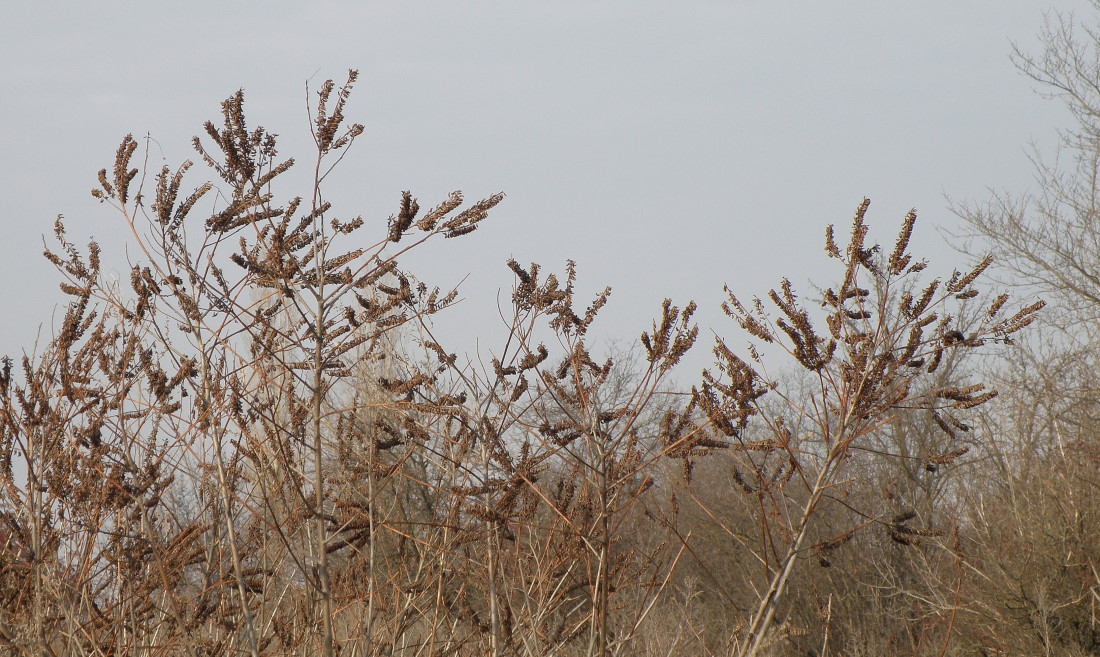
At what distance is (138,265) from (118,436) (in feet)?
Result: 2.07

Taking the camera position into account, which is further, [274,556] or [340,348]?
[274,556]

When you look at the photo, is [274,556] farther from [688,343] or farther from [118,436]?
[688,343]

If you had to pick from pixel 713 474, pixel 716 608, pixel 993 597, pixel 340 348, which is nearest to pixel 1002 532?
pixel 993 597

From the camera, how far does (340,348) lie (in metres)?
2.77

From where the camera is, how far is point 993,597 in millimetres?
8969

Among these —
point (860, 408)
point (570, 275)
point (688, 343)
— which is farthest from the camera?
point (570, 275)


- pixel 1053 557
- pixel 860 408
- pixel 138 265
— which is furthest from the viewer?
pixel 1053 557

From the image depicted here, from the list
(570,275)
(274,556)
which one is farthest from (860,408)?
(274,556)

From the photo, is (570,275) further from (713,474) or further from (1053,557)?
(713,474)

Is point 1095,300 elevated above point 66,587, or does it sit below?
above

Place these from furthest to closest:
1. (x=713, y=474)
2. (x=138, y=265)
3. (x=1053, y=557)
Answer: (x=713, y=474), (x=1053, y=557), (x=138, y=265)

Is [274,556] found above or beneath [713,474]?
beneath

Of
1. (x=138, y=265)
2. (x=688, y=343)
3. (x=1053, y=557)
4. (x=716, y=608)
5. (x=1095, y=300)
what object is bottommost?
(x=716, y=608)

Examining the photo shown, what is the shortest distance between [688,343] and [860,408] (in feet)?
1.82
